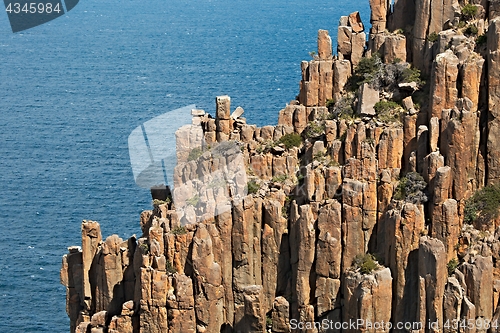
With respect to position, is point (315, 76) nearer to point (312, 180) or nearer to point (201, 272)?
point (312, 180)

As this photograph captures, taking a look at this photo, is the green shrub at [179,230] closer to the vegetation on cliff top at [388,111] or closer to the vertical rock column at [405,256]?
the vertical rock column at [405,256]

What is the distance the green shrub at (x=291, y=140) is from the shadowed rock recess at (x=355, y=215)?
0.15m

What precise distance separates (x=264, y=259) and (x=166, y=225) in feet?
26.2

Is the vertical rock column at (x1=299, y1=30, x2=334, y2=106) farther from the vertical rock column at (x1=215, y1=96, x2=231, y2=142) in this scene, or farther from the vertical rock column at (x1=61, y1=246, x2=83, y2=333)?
the vertical rock column at (x1=61, y1=246, x2=83, y2=333)

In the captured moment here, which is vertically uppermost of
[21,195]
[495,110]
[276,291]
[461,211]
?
[495,110]

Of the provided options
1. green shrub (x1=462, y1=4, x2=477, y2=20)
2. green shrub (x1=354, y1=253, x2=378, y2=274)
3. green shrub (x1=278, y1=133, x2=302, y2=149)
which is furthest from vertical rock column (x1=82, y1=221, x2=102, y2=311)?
→ green shrub (x1=462, y1=4, x2=477, y2=20)

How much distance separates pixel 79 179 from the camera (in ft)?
625

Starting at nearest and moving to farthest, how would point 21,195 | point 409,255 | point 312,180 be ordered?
point 409,255 < point 312,180 < point 21,195

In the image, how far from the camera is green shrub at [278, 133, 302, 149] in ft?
352

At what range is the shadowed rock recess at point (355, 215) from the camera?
93625 mm

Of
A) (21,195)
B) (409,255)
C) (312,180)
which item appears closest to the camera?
(409,255)

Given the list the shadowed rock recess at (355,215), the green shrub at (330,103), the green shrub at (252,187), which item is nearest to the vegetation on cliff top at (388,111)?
the shadowed rock recess at (355,215)

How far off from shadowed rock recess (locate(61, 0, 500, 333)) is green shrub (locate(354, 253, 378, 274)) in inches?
7.1

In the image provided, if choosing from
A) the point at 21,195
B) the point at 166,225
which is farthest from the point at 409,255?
the point at 21,195
